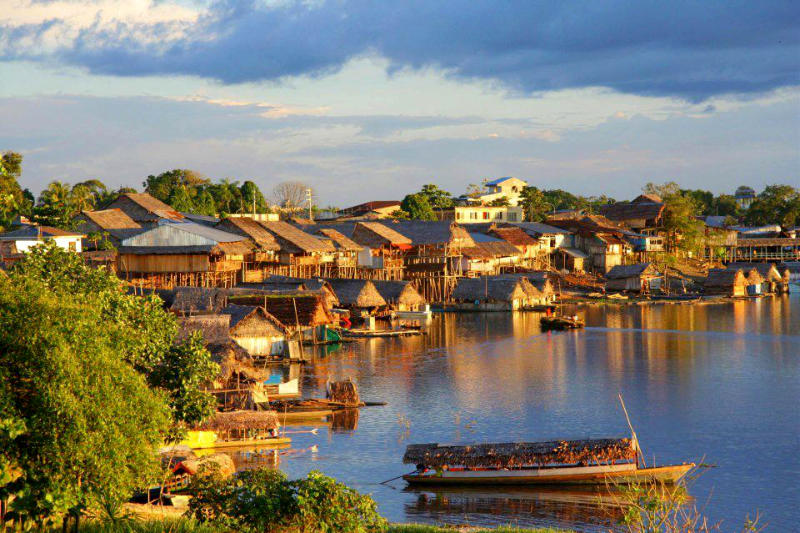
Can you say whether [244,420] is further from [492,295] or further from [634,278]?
[634,278]

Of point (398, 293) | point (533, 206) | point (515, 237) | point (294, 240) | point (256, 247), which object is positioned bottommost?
point (398, 293)

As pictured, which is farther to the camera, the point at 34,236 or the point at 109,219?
the point at 109,219

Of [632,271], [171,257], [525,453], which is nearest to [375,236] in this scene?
[171,257]

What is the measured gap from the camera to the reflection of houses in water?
18031 mm

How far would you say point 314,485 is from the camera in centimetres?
1124

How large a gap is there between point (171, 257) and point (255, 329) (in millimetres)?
11811

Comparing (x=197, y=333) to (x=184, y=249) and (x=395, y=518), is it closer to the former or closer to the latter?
(x=395, y=518)

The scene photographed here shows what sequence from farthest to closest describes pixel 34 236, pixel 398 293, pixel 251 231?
pixel 398 293
pixel 251 231
pixel 34 236

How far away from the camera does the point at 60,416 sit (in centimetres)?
1074

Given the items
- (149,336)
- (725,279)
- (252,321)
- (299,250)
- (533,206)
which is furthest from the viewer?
(533,206)

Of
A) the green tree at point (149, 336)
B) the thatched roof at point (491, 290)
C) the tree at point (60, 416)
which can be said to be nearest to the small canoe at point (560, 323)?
the thatched roof at point (491, 290)

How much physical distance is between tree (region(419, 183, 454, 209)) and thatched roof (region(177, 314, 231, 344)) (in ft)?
183

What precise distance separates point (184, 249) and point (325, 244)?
1124 centimetres

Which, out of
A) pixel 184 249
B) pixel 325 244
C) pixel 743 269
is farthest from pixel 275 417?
pixel 743 269
